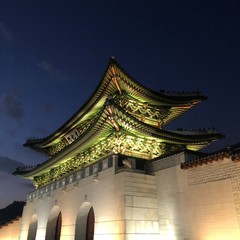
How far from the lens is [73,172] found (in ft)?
66.6

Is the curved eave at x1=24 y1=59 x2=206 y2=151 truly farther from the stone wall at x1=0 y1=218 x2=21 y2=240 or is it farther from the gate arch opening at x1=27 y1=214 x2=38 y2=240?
the stone wall at x1=0 y1=218 x2=21 y2=240

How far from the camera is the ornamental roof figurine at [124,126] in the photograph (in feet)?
53.6

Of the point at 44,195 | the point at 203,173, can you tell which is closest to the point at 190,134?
the point at 203,173

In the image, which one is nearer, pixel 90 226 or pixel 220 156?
pixel 220 156

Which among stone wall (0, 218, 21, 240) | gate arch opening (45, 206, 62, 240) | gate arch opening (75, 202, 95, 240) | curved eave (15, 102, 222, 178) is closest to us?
curved eave (15, 102, 222, 178)

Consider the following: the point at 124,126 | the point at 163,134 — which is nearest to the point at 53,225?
the point at 124,126

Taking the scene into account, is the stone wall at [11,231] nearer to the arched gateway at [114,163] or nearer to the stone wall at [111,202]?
the arched gateway at [114,163]

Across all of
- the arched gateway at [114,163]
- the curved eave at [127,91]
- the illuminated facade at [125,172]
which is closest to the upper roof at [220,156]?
the illuminated facade at [125,172]

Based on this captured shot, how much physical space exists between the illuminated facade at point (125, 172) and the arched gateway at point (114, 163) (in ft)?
0.16

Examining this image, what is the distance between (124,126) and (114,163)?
2245 millimetres

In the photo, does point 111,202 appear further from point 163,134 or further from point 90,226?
point 163,134

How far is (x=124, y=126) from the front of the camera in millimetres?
16141

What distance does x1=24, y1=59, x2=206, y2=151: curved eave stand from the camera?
57.6ft

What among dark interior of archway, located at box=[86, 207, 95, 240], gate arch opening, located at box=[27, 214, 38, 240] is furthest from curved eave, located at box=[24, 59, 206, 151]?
gate arch opening, located at box=[27, 214, 38, 240]
